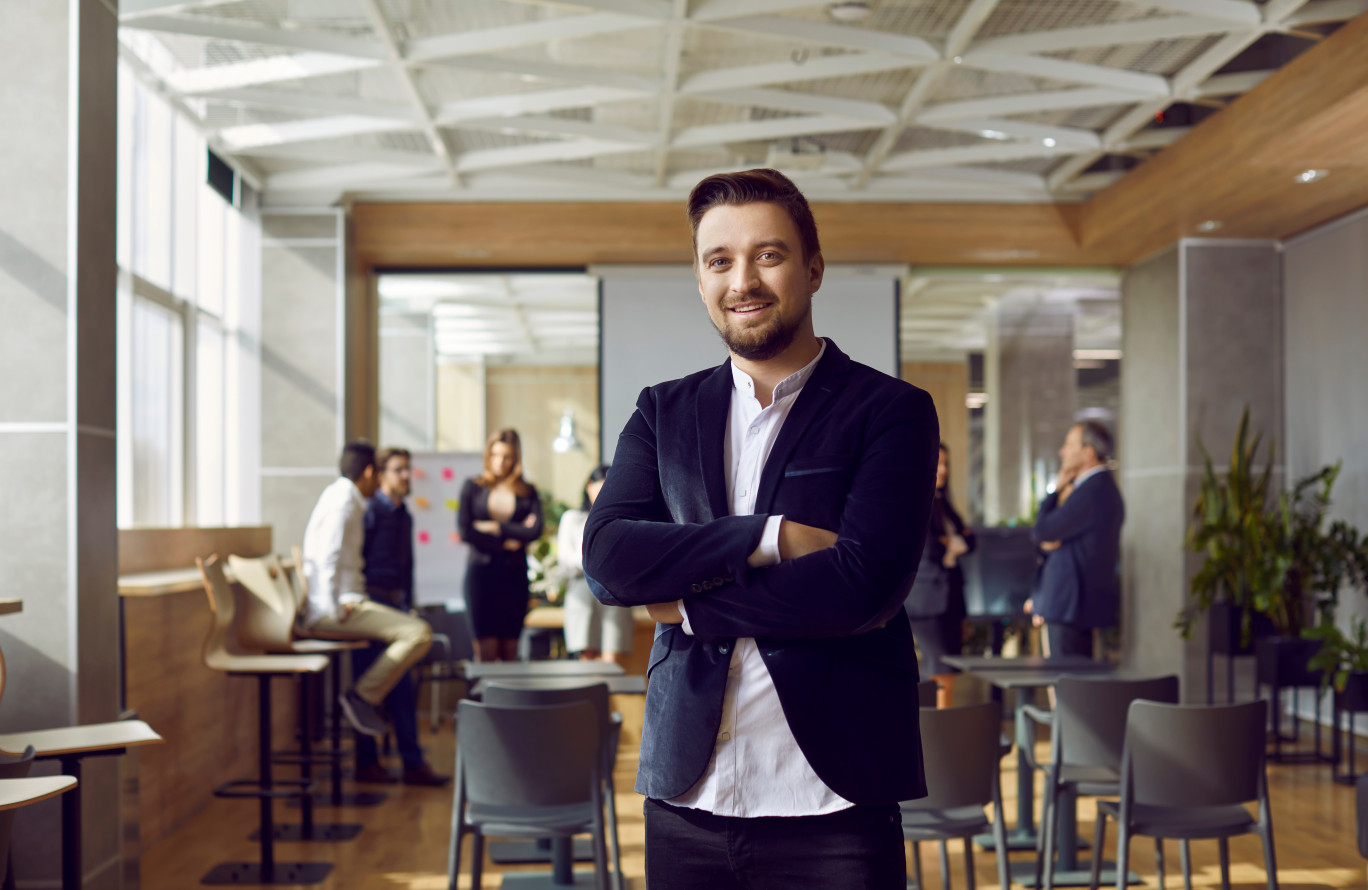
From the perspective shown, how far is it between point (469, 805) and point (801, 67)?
4.08 meters

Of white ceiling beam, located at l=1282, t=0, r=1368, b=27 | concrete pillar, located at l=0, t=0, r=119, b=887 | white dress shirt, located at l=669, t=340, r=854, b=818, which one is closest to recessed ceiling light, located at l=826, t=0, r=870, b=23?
white ceiling beam, located at l=1282, t=0, r=1368, b=27

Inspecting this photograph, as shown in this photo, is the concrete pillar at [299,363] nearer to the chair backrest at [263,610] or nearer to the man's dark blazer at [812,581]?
the chair backrest at [263,610]

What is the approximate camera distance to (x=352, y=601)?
574 centimetres

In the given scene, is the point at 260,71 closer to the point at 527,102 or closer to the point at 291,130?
the point at 291,130

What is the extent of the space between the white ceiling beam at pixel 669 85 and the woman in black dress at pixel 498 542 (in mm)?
2013

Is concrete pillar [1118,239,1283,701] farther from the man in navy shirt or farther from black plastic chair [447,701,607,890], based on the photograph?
black plastic chair [447,701,607,890]

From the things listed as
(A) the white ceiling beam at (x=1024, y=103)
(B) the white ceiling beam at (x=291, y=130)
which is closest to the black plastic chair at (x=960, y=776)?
(A) the white ceiling beam at (x=1024, y=103)

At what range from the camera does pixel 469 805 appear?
3.65m

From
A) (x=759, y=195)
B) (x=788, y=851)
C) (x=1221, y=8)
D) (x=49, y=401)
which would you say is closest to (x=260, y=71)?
(x=49, y=401)

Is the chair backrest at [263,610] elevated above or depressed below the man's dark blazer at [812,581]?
below

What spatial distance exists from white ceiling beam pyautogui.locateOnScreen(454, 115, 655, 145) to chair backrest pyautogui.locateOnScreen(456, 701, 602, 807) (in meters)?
4.34

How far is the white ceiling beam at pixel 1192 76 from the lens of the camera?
5.30 m

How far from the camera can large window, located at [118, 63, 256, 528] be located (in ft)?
20.9

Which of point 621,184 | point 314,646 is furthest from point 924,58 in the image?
point 314,646
